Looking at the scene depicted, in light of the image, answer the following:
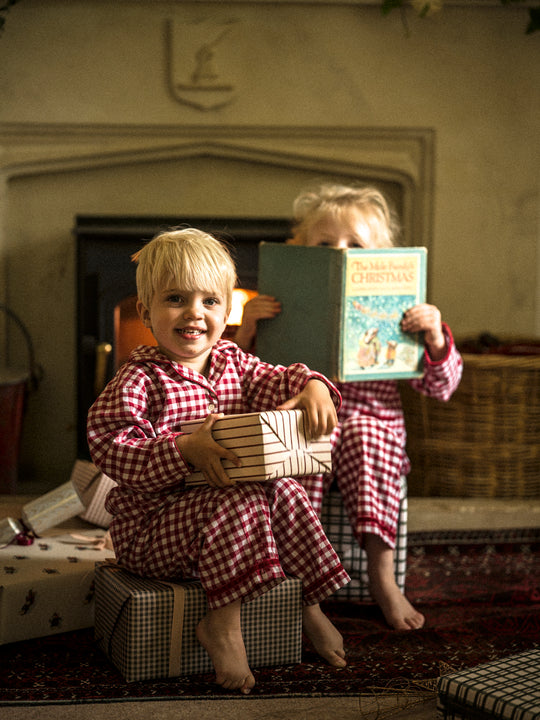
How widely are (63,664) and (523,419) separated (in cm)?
107

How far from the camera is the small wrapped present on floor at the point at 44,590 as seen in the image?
1.23 metres

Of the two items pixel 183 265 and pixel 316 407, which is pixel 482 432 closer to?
pixel 316 407

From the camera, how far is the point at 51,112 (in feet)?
6.84

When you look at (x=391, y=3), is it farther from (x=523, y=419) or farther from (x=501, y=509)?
(x=501, y=509)

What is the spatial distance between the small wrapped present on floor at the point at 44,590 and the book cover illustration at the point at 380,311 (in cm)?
53

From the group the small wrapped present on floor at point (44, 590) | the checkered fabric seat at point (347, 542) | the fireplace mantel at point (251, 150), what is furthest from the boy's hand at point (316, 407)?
the fireplace mantel at point (251, 150)

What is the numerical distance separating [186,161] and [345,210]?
2.51 ft

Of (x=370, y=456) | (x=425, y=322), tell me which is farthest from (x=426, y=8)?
(x=370, y=456)

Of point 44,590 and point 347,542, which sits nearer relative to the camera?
point 44,590

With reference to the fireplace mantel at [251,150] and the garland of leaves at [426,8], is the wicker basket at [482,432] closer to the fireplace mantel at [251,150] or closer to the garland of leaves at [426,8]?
the fireplace mantel at [251,150]

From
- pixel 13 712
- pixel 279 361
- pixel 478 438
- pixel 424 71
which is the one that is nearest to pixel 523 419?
pixel 478 438

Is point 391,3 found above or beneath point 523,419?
above

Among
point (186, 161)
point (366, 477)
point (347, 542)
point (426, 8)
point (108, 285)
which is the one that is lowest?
point (347, 542)

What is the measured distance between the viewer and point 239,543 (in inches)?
42.8
